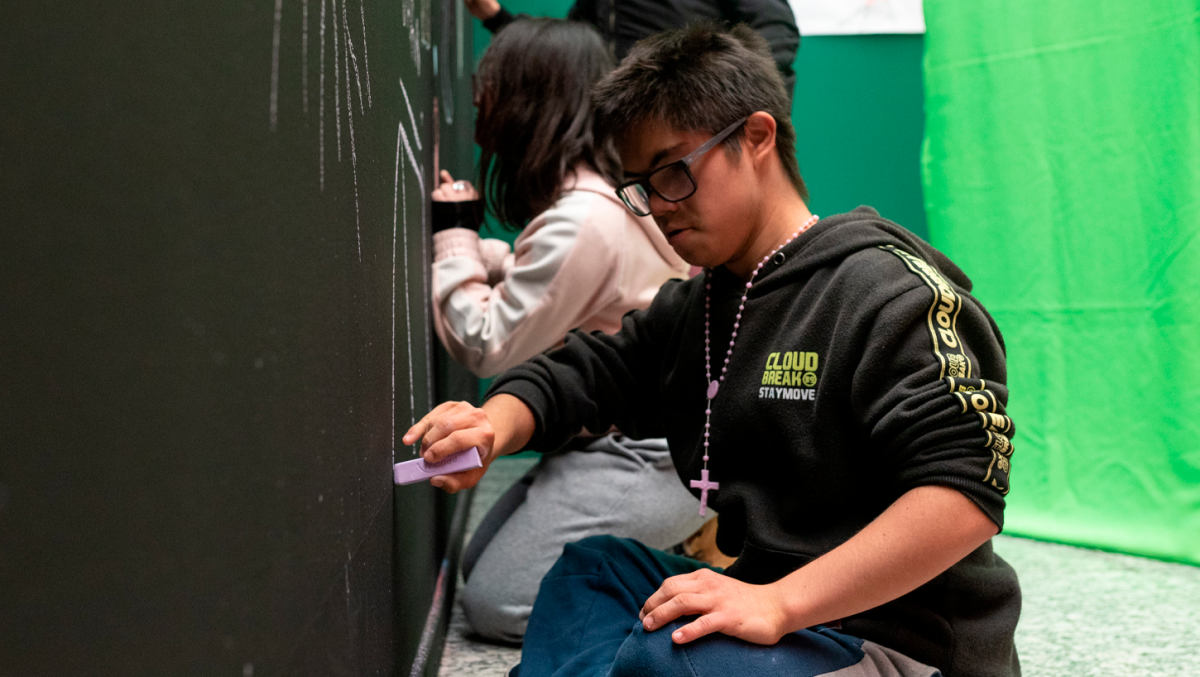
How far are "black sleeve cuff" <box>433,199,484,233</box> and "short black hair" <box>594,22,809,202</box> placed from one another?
40 centimetres

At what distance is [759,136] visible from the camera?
935mm

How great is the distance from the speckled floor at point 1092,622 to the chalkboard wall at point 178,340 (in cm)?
68

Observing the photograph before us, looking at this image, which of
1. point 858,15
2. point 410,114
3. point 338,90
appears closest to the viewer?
point 338,90

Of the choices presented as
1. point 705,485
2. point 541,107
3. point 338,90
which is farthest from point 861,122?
point 338,90

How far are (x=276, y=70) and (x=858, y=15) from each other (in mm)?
2427

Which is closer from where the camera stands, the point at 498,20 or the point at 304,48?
the point at 304,48

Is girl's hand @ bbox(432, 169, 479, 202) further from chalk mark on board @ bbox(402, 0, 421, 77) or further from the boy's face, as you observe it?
the boy's face

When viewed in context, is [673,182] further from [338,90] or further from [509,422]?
[338,90]

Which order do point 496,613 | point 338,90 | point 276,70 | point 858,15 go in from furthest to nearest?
1. point 858,15
2. point 496,613
3. point 338,90
4. point 276,70

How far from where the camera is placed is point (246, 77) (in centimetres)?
38

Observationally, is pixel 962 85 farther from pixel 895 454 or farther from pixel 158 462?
pixel 158 462

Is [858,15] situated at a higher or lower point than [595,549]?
higher

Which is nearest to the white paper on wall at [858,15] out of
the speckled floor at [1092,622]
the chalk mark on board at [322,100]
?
the speckled floor at [1092,622]

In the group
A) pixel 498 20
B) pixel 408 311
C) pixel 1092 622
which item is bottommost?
pixel 1092 622
